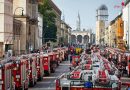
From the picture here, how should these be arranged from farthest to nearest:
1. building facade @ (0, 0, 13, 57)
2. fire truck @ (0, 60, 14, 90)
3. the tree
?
the tree → building facade @ (0, 0, 13, 57) → fire truck @ (0, 60, 14, 90)

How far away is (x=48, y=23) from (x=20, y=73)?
116876 mm

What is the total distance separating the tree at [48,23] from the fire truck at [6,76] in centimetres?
11547

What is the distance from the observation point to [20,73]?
29.9 m

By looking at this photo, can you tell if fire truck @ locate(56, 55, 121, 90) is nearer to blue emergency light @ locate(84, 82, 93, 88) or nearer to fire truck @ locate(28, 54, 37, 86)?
blue emergency light @ locate(84, 82, 93, 88)

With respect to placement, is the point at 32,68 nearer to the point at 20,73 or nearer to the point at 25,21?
the point at 20,73

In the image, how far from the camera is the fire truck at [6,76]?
23.1 meters

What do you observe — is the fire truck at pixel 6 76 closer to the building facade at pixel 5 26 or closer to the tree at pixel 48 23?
the building facade at pixel 5 26

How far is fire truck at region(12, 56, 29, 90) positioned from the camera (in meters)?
28.6

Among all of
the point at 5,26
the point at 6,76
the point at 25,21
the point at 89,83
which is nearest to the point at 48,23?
the point at 25,21

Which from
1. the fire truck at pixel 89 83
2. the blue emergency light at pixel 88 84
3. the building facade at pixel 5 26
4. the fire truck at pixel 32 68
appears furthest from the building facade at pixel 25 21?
the blue emergency light at pixel 88 84

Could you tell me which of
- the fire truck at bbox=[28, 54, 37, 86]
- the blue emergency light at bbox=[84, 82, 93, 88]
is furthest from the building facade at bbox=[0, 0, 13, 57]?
the blue emergency light at bbox=[84, 82, 93, 88]

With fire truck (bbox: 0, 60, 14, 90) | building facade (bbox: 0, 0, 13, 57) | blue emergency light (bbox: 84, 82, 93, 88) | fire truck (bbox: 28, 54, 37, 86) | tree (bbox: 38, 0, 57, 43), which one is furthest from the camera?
tree (bbox: 38, 0, 57, 43)

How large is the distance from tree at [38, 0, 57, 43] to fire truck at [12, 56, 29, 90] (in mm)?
108704

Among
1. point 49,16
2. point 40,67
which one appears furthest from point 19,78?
point 49,16
